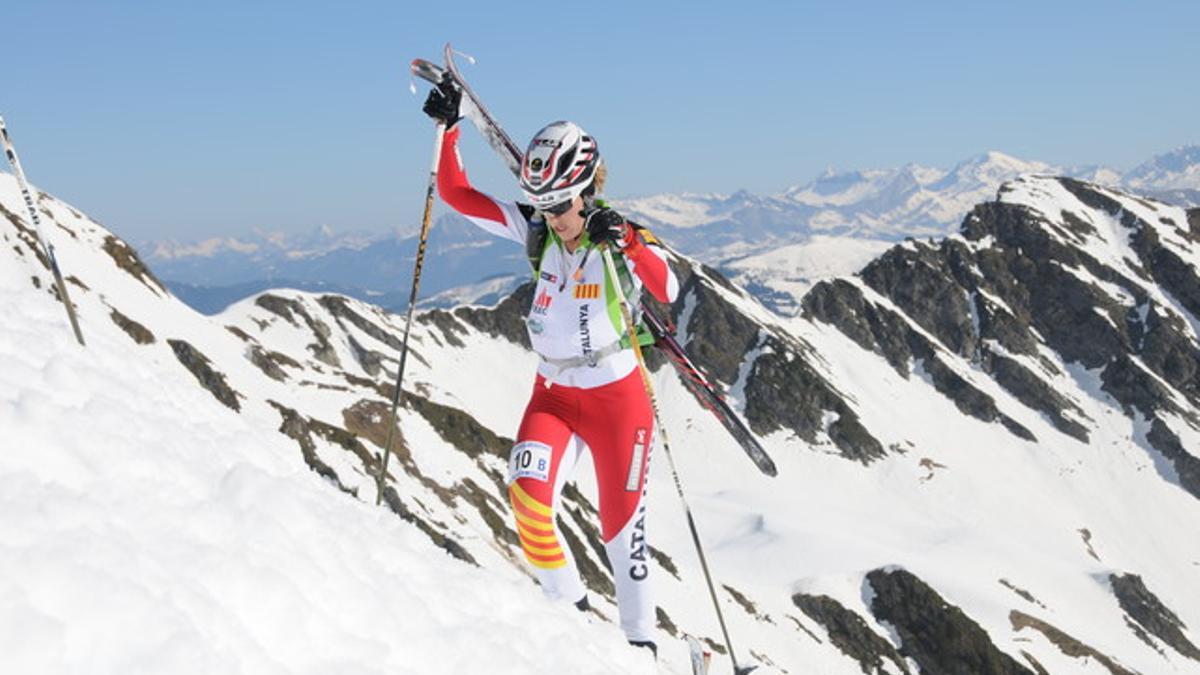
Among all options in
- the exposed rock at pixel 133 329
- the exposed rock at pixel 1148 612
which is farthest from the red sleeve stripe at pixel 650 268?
the exposed rock at pixel 1148 612

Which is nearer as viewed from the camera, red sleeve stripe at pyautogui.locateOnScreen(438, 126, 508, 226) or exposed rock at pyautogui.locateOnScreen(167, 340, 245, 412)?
red sleeve stripe at pyautogui.locateOnScreen(438, 126, 508, 226)

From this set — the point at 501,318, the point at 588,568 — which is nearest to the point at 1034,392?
the point at 501,318

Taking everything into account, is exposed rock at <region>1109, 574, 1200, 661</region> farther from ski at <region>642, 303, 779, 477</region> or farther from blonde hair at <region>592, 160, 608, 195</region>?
blonde hair at <region>592, 160, 608, 195</region>

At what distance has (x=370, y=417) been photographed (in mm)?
52344

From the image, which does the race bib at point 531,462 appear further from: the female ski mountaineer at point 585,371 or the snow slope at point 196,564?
the snow slope at point 196,564

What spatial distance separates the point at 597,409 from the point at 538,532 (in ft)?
4.05

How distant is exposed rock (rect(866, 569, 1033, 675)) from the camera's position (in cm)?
6291

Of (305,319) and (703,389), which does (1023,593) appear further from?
(703,389)

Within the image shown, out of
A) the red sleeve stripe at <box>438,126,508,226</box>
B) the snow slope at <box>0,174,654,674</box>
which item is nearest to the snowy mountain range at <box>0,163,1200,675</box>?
the snow slope at <box>0,174,654,674</box>

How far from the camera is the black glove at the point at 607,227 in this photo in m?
7.43

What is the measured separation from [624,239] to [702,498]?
278 ft


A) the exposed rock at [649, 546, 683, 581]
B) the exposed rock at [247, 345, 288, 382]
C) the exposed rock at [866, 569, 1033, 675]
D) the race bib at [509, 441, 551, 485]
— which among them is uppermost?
the race bib at [509, 441, 551, 485]

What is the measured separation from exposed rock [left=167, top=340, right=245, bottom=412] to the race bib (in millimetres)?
37294

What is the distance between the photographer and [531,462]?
7.46 meters
